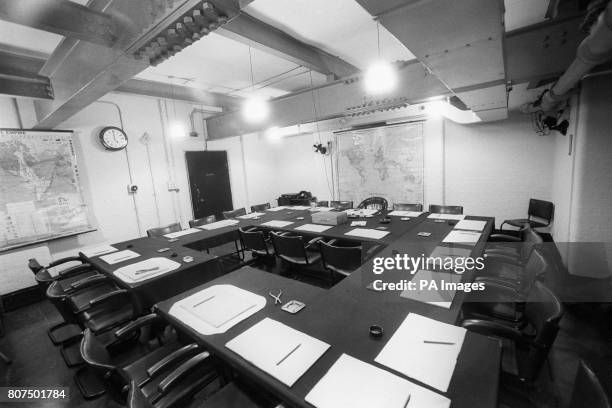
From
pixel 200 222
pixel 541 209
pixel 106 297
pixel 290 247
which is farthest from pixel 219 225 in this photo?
pixel 541 209

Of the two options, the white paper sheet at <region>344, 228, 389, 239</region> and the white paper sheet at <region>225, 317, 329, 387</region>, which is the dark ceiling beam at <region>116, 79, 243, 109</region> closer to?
the white paper sheet at <region>344, 228, 389, 239</region>

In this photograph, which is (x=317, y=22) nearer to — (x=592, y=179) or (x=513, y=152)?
(x=592, y=179)

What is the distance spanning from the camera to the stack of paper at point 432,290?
4.91 feet

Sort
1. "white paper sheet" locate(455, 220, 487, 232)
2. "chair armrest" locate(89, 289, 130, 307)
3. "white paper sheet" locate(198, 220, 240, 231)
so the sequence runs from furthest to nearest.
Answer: "white paper sheet" locate(198, 220, 240, 231) → "white paper sheet" locate(455, 220, 487, 232) → "chair armrest" locate(89, 289, 130, 307)

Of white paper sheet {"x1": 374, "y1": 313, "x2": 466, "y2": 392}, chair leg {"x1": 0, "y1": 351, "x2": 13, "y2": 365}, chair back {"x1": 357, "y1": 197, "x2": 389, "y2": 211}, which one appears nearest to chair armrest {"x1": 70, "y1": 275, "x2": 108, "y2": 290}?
chair leg {"x1": 0, "y1": 351, "x2": 13, "y2": 365}

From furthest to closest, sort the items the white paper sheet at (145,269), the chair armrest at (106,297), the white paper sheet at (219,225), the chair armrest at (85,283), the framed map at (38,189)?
1. the white paper sheet at (219,225)
2. the framed map at (38,189)
3. the chair armrest at (85,283)
4. the white paper sheet at (145,269)
5. the chair armrest at (106,297)

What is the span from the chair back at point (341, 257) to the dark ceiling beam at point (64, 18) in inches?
86.4

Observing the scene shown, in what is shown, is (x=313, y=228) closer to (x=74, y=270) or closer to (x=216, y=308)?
(x=216, y=308)

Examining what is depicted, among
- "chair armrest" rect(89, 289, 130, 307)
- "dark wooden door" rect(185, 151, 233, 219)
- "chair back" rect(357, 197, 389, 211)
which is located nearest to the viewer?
"chair armrest" rect(89, 289, 130, 307)

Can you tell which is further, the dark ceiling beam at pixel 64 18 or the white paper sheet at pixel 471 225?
the white paper sheet at pixel 471 225

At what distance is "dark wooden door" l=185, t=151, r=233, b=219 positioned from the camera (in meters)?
5.49

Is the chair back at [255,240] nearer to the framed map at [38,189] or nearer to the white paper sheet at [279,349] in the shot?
the white paper sheet at [279,349]

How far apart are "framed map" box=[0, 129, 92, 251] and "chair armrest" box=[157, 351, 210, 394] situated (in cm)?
396

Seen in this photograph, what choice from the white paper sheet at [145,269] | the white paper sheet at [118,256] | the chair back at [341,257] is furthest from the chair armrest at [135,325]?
the chair back at [341,257]
